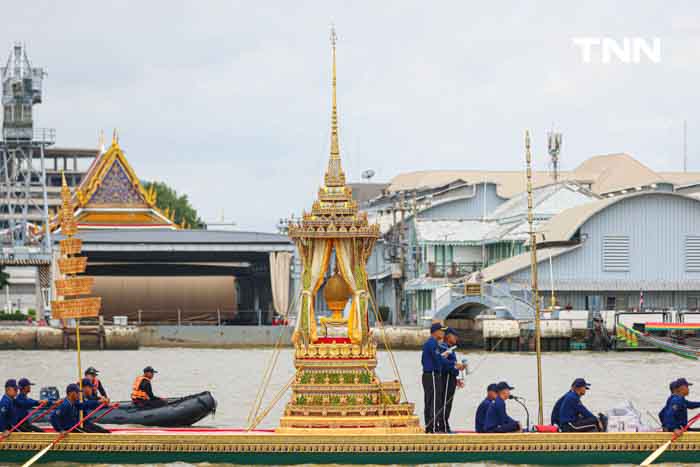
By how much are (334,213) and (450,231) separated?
56612 millimetres

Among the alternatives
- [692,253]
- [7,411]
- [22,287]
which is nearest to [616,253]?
[692,253]

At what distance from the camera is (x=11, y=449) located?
24734 millimetres

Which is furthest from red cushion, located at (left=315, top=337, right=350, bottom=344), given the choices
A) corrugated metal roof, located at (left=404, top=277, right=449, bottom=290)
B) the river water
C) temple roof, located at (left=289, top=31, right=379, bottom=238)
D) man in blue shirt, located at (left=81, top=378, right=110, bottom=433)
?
corrugated metal roof, located at (left=404, top=277, right=449, bottom=290)

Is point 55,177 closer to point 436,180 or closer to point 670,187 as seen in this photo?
point 436,180

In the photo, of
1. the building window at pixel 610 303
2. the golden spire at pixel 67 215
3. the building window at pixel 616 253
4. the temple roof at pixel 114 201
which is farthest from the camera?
the temple roof at pixel 114 201

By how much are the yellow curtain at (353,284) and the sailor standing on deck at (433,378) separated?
167 centimetres

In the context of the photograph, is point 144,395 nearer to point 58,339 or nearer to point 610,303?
point 58,339

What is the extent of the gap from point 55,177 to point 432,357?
12724cm

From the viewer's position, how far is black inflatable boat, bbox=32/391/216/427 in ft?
101

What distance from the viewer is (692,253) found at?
71.1 m

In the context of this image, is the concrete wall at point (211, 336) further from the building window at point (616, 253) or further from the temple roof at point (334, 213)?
the temple roof at point (334, 213)

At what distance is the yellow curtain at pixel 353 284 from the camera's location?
1029 inches

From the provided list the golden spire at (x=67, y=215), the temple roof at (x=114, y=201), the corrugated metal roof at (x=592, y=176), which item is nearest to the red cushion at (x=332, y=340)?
the golden spire at (x=67, y=215)

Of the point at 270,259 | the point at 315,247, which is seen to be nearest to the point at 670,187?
the point at 270,259
